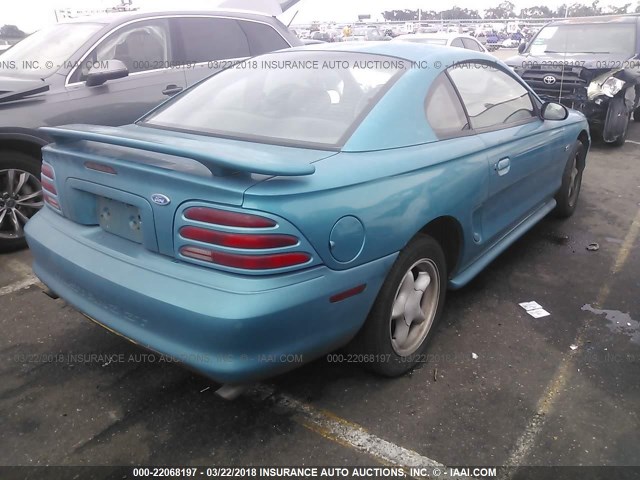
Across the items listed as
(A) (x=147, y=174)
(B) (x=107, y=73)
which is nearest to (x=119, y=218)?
(A) (x=147, y=174)

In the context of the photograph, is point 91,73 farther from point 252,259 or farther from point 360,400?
point 360,400

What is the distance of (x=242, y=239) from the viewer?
1810 millimetres

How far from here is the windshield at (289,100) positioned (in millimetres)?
2408

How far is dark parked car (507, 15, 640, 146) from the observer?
7.36m

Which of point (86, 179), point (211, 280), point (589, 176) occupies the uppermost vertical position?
point (86, 179)

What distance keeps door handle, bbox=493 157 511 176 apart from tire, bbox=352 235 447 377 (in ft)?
2.31

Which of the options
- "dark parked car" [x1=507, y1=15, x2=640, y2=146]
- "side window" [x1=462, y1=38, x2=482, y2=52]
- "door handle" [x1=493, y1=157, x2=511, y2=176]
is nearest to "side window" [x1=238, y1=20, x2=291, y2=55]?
"door handle" [x1=493, y1=157, x2=511, y2=176]

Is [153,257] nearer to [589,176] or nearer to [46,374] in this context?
[46,374]

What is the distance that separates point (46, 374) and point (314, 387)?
137 cm

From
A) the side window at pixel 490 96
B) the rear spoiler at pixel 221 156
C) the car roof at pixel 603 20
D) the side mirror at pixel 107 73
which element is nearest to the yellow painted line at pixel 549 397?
the side window at pixel 490 96

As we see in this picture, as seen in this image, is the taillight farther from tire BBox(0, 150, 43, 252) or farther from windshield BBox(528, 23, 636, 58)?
windshield BBox(528, 23, 636, 58)

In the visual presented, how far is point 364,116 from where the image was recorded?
7.79ft

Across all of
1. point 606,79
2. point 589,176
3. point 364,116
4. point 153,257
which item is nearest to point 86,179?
point 153,257

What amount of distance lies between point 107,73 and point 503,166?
10.7ft
